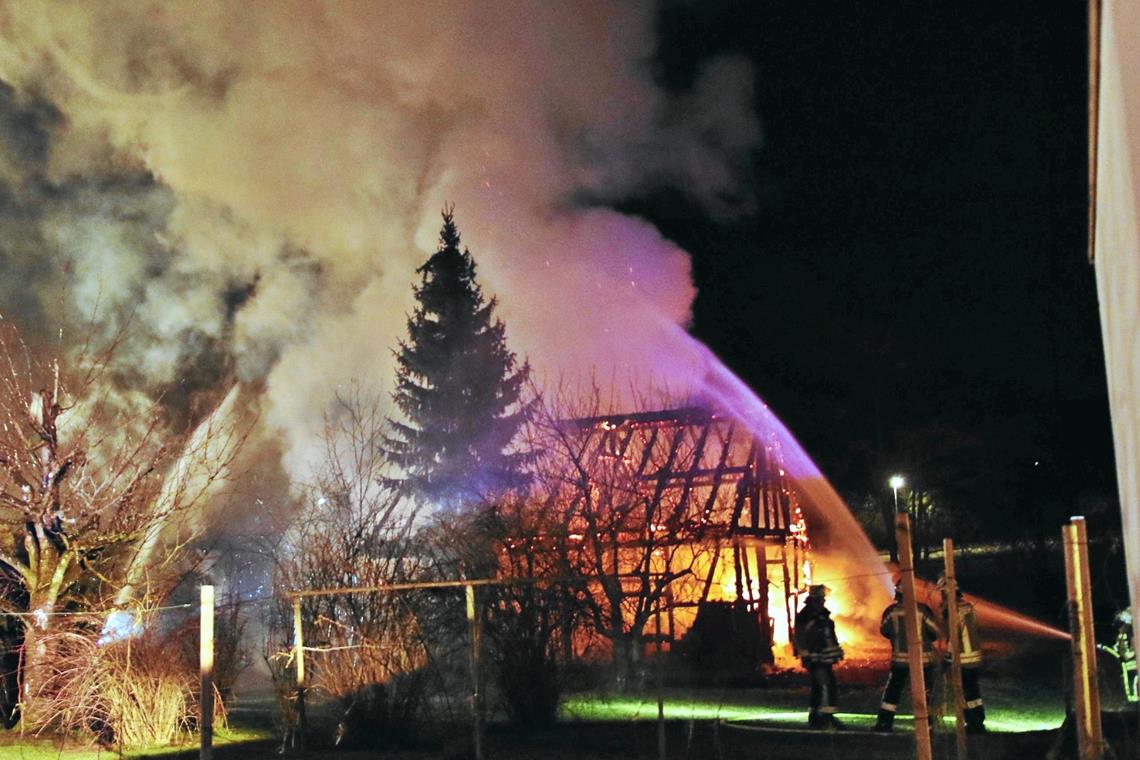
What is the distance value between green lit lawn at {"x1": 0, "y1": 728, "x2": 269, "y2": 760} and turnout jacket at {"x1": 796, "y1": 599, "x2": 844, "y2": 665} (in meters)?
7.16

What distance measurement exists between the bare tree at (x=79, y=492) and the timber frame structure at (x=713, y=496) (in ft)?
20.2

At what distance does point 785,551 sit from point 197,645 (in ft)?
46.3

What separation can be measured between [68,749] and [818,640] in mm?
9279

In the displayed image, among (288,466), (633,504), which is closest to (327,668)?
(633,504)

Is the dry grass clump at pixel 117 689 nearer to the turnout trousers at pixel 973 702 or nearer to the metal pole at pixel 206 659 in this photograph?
the metal pole at pixel 206 659

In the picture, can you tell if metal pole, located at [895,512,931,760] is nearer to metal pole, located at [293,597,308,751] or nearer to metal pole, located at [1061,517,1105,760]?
metal pole, located at [1061,517,1105,760]

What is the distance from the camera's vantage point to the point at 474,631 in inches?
452

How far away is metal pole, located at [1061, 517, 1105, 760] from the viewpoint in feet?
21.9

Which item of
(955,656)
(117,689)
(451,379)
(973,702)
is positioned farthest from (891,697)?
(451,379)

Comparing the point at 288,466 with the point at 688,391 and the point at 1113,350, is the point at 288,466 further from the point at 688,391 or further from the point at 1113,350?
the point at 1113,350

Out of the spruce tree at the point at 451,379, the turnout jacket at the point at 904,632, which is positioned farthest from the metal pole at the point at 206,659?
the spruce tree at the point at 451,379

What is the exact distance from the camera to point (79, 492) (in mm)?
15641

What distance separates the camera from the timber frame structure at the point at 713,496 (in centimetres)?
1717

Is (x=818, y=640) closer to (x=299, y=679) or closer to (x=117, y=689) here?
(x=299, y=679)
